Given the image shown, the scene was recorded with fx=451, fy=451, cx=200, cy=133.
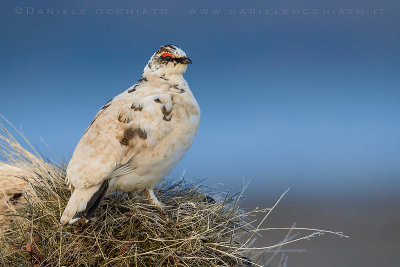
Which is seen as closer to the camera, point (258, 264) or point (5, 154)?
point (258, 264)

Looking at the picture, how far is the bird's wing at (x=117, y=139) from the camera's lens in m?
3.36

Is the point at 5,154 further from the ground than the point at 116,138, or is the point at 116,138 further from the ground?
the point at 116,138

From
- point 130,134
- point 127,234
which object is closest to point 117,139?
point 130,134

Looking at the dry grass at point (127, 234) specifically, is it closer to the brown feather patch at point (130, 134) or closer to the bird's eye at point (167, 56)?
the brown feather patch at point (130, 134)

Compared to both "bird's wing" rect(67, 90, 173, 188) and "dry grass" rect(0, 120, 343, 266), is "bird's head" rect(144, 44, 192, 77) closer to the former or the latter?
"bird's wing" rect(67, 90, 173, 188)

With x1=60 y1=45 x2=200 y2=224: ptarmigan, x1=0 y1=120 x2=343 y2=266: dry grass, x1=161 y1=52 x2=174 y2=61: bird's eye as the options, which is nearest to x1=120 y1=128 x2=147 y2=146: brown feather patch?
x1=60 y1=45 x2=200 y2=224: ptarmigan

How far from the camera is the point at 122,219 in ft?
11.6

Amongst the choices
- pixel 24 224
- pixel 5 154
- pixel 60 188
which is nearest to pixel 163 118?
pixel 60 188

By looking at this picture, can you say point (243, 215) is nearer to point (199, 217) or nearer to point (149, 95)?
point (199, 217)

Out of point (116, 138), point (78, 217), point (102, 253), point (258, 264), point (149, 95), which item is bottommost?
point (258, 264)

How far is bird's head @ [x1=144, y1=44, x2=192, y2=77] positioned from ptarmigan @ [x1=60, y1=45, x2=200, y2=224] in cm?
11

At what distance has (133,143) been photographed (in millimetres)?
3492

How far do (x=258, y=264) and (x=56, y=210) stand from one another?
5.65ft

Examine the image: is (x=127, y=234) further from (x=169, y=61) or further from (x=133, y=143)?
(x=169, y=61)
